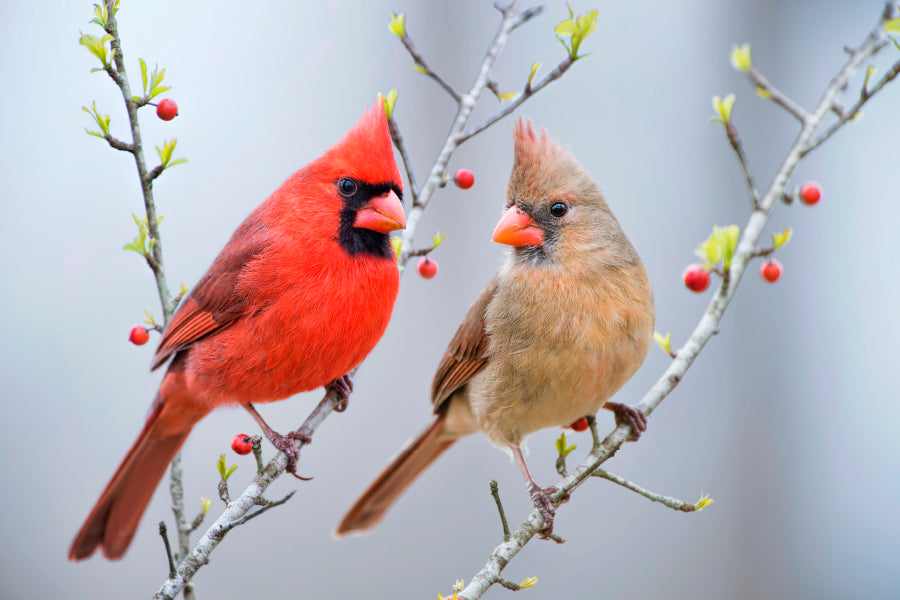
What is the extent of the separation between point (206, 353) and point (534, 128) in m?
0.82

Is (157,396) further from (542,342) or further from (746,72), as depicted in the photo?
(746,72)

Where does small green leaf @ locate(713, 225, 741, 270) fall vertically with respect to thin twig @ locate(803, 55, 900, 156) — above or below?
below

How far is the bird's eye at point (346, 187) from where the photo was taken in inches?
55.0

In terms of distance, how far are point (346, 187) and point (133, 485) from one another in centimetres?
73

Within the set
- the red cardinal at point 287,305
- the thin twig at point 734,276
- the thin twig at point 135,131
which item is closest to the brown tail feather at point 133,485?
the red cardinal at point 287,305

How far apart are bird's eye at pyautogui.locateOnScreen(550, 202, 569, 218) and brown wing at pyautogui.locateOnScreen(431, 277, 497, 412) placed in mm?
263

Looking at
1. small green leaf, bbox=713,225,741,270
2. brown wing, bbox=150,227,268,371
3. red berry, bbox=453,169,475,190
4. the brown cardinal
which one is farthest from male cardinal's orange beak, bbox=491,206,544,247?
brown wing, bbox=150,227,268,371

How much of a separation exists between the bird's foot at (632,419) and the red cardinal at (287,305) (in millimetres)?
653

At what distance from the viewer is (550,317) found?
70.9 inches

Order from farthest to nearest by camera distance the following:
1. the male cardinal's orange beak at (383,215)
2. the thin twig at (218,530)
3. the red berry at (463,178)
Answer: the red berry at (463,178) → the male cardinal's orange beak at (383,215) → the thin twig at (218,530)

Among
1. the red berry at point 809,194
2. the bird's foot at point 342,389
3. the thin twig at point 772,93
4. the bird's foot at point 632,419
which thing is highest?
the thin twig at point 772,93

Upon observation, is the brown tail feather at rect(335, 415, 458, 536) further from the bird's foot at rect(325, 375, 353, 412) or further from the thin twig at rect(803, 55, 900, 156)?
the thin twig at rect(803, 55, 900, 156)

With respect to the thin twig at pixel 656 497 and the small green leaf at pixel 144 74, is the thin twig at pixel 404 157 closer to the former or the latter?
the small green leaf at pixel 144 74

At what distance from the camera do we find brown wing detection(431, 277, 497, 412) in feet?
6.43
